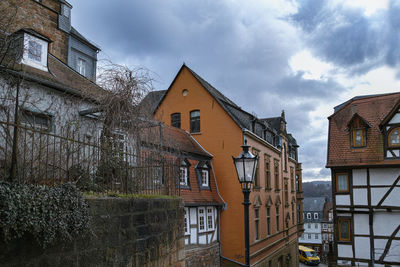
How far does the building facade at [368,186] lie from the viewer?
18.8 meters

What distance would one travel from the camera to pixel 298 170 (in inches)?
1714

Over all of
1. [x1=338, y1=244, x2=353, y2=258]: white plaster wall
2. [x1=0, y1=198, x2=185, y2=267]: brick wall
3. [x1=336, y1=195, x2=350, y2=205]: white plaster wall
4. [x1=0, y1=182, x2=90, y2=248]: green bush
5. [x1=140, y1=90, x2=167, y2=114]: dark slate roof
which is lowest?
[x1=338, y1=244, x2=353, y2=258]: white plaster wall

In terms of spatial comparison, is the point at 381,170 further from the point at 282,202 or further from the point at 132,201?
the point at 132,201

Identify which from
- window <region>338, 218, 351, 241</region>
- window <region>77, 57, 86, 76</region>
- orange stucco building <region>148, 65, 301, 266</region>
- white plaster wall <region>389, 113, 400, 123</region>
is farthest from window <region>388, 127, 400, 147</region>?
window <region>77, 57, 86, 76</region>

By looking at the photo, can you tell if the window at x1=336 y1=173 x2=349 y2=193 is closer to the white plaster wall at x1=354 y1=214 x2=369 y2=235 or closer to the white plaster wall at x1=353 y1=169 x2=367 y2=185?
the white plaster wall at x1=353 y1=169 x2=367 y2=185

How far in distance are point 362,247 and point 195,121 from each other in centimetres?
1224

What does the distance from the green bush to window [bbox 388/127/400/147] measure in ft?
63.1

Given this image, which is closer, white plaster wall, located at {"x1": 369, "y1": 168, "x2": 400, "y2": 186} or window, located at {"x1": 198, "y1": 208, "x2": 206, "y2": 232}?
white plaster wall, located at {"x1": 369, "y1": 168, "x2": 400, "y2": 186}

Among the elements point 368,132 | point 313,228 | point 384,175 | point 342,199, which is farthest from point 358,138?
point 313,228

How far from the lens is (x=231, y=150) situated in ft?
74.0

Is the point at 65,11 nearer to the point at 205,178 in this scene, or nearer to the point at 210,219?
the point at 205,178

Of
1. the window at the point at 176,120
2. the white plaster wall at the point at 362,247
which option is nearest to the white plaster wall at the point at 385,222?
the white plaster wall at the point at 362,247

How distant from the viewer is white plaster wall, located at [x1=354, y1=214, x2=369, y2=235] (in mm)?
19234

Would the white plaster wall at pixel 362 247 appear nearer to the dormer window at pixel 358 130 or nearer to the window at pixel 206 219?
the dormer window at pixel 358 130
